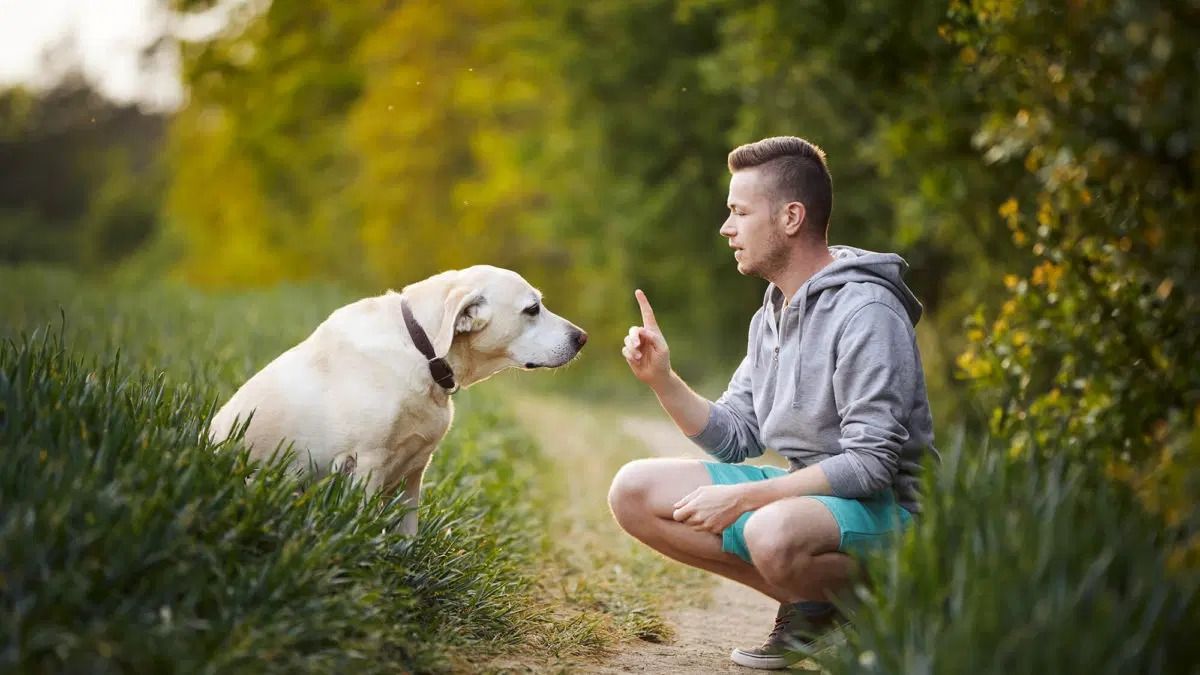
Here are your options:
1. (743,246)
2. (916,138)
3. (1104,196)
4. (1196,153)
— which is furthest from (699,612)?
(916,138)

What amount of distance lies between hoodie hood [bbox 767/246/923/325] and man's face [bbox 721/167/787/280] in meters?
0.18

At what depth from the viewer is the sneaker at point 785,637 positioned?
407 centimetres

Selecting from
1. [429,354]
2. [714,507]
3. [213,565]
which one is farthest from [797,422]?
[213,565]

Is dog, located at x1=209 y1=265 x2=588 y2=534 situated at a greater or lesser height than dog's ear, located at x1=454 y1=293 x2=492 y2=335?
lesser

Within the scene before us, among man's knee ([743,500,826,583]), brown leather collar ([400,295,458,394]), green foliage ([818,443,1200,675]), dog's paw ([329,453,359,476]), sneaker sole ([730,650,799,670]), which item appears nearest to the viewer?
green foliage ([818,443,1200,675])

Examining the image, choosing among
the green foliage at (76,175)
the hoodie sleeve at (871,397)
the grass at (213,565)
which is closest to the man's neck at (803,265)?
the hoodie sleeve at (871,397)

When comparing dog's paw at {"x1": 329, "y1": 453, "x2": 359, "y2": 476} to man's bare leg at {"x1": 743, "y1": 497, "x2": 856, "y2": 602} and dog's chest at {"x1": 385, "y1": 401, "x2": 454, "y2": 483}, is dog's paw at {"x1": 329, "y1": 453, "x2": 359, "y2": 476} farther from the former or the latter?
man's bare leg at {"x1": 743, "y1": 497, "x2": 856, "y2": 602}

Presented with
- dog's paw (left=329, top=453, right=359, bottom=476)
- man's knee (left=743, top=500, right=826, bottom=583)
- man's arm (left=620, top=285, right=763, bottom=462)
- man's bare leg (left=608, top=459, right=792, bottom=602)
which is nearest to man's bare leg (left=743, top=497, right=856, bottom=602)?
man's knee (left=743, top=500, right=826, bottom=583)

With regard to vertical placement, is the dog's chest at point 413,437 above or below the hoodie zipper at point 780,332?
below

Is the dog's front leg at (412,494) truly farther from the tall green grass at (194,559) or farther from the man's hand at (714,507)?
the man's hand at (714,507)

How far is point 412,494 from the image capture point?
4777 mm

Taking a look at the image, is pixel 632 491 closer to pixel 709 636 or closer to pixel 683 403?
pixel 683 403

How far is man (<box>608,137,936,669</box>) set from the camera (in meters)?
3.88

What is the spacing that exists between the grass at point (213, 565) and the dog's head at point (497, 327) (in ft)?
2.23
